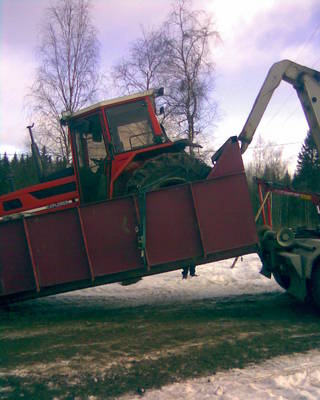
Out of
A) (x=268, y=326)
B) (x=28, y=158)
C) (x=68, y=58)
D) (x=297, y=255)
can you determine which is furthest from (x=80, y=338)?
(x=28, y=158)

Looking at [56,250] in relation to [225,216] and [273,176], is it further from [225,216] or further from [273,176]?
[273,176]

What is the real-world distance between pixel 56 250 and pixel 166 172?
223cm

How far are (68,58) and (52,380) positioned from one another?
17.1 meters

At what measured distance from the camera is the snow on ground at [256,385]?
3.63 meters

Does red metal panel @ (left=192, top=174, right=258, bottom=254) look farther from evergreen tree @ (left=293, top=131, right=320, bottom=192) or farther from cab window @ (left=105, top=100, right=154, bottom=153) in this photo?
evergreen tree @ (left=293, top=131, right=320, bottom=192)

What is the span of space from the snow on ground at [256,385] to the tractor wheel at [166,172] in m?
3.26

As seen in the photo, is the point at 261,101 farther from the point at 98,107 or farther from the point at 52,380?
the point at 52,380

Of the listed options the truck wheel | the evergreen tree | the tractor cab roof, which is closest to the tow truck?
the truck wheel

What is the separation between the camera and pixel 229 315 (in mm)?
6461

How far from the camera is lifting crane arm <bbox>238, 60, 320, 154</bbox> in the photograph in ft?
23.3

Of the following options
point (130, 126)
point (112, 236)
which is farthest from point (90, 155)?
point (112, 236)

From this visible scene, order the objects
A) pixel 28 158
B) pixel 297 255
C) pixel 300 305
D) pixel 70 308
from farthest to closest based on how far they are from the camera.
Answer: pixel 28 158
pixel 70 308
pixel 300 305
pixel 297 255

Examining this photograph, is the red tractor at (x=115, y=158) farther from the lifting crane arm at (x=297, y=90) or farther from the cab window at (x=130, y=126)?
the lifting crane arm at (x=297, y=90)

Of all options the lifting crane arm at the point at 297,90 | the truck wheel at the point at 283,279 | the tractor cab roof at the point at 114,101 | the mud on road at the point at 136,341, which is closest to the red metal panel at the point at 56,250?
the mud on road at the point at 136,341
